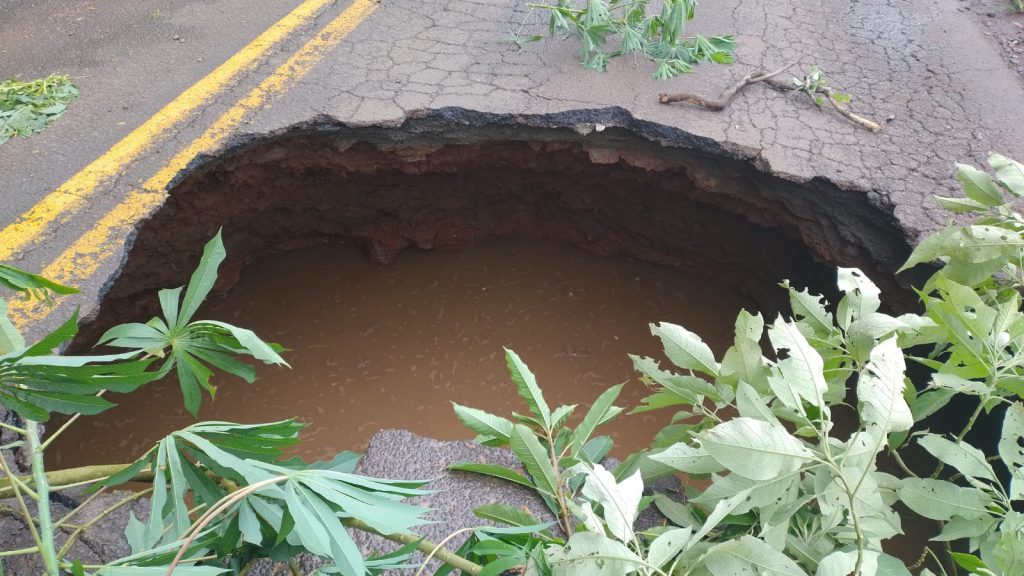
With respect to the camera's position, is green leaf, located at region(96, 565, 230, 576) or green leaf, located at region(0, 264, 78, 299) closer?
green leaf, located at region(96, 565, 230, 576)

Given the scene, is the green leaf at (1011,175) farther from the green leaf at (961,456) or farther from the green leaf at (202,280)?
the green leaf at (202,280)

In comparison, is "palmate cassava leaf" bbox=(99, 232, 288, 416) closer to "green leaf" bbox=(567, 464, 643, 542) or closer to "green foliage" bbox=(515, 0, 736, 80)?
"green leaf" bbox=(567, 464, 643, 542)

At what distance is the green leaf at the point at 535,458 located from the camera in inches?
60.4

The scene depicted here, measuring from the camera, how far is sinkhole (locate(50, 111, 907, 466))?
111 inches

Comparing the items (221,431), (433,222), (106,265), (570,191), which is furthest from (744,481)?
(433,222)

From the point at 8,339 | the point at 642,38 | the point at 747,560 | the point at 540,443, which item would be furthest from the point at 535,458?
the point at 642,38

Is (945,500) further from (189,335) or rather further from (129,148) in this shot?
(129,148)

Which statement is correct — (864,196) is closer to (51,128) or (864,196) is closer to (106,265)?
(106,265)

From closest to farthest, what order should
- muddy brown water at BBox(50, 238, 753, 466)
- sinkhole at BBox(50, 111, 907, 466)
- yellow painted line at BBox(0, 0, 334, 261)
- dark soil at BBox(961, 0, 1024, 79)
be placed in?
yellow painted line at BBox(0, 0, 334, 261) → sinkhole at BBox(50, 111, 907, 466) → muddy brown water at BBox(50, 238, 753, 466) → dark soil at BBox(961, 0, 1024, 79)

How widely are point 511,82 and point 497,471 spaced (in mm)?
1843

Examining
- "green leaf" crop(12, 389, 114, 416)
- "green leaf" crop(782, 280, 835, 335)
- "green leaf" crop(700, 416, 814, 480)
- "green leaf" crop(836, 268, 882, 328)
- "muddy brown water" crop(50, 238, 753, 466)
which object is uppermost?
"green leaf" crop(836, 268, 882, 328)

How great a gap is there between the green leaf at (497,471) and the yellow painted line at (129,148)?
5.41ft

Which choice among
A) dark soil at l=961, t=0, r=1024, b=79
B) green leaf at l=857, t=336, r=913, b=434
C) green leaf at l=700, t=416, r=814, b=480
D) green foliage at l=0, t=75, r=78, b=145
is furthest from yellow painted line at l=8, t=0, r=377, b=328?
dark soil at l=961, t=0, r=1024, b=79

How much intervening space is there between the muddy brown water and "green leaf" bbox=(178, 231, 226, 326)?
183 centimetres
